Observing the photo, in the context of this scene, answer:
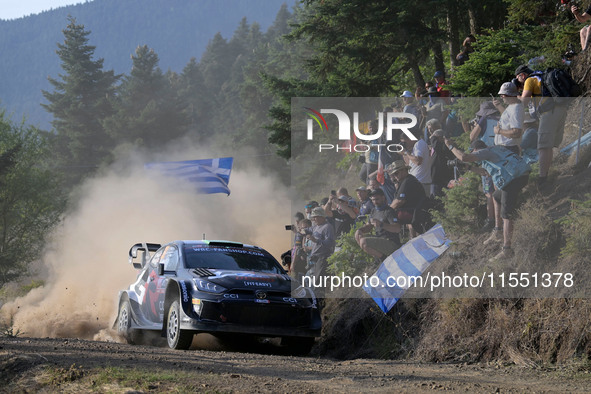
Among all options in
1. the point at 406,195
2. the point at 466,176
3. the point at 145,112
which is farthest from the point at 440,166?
the point at 145,112

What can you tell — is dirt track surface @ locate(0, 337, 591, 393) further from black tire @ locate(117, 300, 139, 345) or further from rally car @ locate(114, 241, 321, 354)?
black tire @ locate(117, 300, 139, 345)

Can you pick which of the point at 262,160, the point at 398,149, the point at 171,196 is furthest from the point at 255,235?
the point at 262,160

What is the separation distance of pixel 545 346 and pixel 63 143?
234 feet

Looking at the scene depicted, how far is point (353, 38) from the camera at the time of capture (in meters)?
18.8

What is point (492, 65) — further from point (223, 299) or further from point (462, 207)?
point (223, 299)

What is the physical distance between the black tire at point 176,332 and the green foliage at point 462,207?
14.1 ft

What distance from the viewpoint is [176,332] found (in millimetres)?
10812

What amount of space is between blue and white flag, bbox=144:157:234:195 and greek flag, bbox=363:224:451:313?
1298 cm

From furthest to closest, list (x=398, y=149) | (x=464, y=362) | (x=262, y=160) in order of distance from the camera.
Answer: (x=262, y=160) < (x=398, y=149) < (x=464, y=362)

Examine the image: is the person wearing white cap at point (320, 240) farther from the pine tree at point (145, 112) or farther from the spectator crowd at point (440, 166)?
the pine tree at point (145, 112)

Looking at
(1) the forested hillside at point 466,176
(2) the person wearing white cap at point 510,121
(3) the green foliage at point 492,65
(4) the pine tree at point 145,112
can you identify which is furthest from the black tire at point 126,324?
(4) the pine tree at point 145,112

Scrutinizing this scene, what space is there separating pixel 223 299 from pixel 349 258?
344 cm

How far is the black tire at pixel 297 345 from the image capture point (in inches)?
438

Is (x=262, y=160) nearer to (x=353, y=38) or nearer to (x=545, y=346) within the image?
(x=353, y=38)
